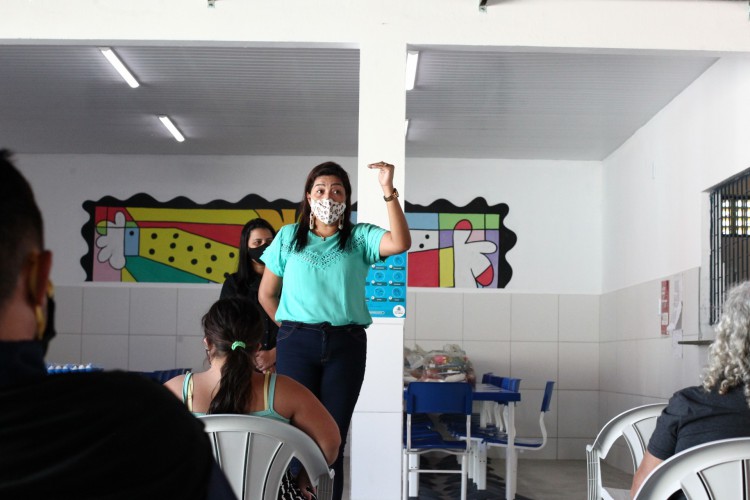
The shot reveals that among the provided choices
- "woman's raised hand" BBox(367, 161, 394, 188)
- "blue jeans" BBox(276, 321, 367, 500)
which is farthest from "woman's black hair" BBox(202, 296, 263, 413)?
"woman's raised hand" BBox(367, 161, 394, 188)

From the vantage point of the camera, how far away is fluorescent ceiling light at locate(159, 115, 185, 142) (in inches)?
310

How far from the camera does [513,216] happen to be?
9250mm

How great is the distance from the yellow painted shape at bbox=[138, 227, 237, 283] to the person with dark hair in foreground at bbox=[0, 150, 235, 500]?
28.0 feet

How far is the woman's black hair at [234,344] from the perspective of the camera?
234cm

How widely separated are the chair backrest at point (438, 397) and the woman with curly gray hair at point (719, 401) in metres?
3.53

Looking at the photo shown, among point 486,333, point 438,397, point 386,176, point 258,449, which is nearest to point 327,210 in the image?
point 386,176

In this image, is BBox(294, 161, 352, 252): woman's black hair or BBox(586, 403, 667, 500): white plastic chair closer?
BBox(586, 403, 667, 500): white plastic chair

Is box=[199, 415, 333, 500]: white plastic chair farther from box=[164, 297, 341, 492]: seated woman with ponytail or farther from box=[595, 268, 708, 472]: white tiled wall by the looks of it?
box=[595, 268, 708, 472]: white tiled wall

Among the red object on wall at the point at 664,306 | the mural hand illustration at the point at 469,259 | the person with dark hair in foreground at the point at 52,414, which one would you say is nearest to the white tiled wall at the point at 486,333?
the mural hand illustration at the point at 469,259

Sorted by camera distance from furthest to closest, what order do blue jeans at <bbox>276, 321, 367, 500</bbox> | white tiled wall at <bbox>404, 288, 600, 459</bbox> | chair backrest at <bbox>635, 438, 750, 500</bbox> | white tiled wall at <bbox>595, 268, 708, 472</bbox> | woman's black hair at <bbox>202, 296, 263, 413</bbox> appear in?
white tiled wall at <bbox>404, 288, 600, 459</bbox>, white tiled wall at <bbox>595, 268, 708, 472</bbox>, blue jeans at <bbox>276, 321, 367, 500</bbox>, woman's black hair at <bbox>202, 296, 263, 413</bbox>, chair backrest at <bbox>635, 438, 750, 500</bbox>

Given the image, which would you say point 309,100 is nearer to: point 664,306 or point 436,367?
point 436,367

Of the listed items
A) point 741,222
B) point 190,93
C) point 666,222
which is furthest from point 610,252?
point 190,93

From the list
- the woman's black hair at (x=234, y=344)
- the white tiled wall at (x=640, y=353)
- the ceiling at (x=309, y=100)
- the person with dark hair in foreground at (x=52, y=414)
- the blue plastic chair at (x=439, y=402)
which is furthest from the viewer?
the white tiled wall at (x=640, y=353)

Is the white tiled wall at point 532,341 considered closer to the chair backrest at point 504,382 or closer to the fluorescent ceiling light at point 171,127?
the chair backrest at point 504,382
